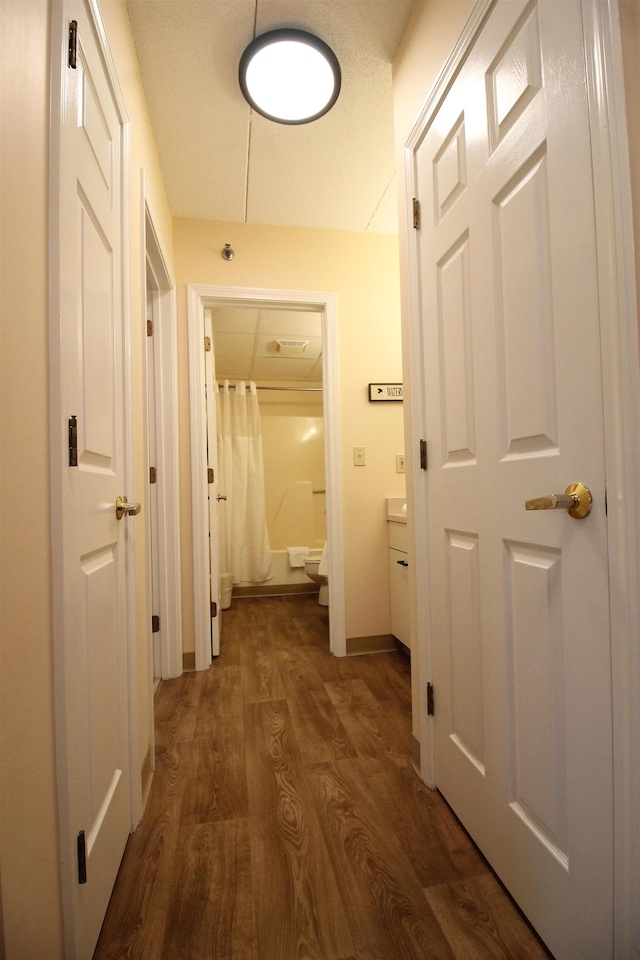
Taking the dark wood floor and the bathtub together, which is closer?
the dark wood floor

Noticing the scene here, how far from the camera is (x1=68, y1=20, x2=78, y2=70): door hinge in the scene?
83 cm

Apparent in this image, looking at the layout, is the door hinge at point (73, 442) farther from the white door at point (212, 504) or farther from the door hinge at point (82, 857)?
the white door at point (212, 504)

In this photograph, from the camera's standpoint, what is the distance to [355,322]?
8.52 ft

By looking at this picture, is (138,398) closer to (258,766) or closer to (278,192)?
(258,766)

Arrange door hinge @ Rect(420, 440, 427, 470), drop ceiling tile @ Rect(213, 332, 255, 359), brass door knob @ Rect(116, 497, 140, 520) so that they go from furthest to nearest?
1. drop ceiling tile @ Rect(213, 332, 255, 359)
2. door hinge @ Rect(420, 440, 427, 470)
3. brass door knob @ Rect(116, 497, 140, 520)

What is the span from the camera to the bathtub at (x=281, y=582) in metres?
4.27

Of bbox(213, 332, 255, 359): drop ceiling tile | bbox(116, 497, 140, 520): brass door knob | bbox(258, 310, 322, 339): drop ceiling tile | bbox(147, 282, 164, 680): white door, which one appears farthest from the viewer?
bbox(213, 332, 255, 359): drop ceiling tile

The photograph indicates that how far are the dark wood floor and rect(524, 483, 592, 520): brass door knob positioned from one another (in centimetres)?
87

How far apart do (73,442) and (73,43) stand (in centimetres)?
78

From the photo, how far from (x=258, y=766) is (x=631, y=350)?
157cm

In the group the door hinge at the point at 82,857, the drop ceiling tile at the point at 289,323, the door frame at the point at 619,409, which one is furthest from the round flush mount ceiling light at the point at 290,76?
the door hinge at the point at 82,857

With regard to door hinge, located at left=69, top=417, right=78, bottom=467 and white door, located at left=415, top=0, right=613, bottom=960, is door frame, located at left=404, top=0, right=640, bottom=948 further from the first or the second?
door hinge, located at left=69, top=417, right=78, bottom=467

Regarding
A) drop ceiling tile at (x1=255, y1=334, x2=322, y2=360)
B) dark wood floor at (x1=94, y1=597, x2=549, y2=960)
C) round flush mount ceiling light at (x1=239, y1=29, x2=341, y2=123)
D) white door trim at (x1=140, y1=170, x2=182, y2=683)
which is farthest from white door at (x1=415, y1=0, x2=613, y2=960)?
drop ceiling tile at (x1=255, y1=334, x2=322, y2=360)

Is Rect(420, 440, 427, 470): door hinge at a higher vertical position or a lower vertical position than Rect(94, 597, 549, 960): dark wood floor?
higher
